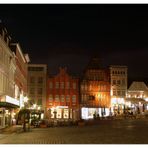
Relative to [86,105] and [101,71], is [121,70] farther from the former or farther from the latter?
[86,105]

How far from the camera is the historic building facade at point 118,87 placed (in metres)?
99.8

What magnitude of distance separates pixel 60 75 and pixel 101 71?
39.3 ft

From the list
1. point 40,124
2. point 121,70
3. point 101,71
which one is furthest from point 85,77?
point 40,124

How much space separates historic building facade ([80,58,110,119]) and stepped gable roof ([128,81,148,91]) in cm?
932

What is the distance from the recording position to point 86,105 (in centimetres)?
9544

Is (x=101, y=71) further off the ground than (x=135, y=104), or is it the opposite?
(x=101, y=71)

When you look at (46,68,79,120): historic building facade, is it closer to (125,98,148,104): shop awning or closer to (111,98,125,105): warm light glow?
(111,98,125,105): warm light glow

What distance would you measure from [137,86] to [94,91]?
15120 mm

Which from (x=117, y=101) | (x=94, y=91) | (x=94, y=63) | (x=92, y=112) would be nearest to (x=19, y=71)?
(x=94, y=91)

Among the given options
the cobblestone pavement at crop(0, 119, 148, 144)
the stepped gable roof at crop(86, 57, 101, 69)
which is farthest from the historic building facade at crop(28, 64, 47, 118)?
the cobblestone pavement at crop(0, 119, 148, 144)

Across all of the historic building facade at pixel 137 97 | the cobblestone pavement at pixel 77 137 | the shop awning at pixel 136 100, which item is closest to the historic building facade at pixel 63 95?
the historic building facade at pixel 137 97

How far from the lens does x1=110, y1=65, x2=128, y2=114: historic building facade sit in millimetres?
99812

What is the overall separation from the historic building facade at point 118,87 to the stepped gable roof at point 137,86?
3632 millimetres

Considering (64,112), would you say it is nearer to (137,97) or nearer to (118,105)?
(118,105)
